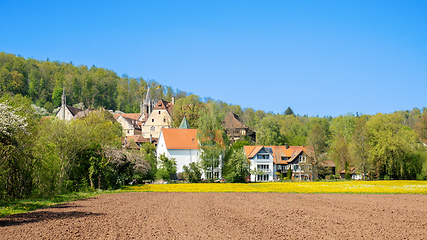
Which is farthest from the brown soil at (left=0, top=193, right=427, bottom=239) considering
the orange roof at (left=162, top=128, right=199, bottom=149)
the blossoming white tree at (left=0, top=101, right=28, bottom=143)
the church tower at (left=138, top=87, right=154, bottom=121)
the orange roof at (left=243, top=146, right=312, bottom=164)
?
the church tower at (left=138, top=87, right=154, bottom=121)

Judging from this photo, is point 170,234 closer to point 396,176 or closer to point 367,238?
point 367,238

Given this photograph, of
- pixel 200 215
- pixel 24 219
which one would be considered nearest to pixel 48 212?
pixel 24 219

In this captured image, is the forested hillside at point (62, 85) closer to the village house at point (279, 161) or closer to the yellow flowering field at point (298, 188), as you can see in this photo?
the village house at point (279, 161)

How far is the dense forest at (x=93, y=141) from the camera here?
2555 centimetres

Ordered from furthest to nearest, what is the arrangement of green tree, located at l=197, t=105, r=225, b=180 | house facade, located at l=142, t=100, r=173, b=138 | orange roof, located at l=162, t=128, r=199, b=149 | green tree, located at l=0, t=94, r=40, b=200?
house facade, located at l=142, t=100, r=173, b=138 → orange roof, located at l=162, t=128, r=199, b=149 → green tree, located at l=197, t=105, r=225, b=180 → green tree, located at l=0, t=94, r=40, b=200

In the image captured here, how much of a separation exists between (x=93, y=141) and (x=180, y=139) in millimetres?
28861

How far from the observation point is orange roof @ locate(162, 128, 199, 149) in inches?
2611

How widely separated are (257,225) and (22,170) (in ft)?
58.4

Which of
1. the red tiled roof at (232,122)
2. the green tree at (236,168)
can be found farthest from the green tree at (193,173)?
the red tiled roof at (232,122)

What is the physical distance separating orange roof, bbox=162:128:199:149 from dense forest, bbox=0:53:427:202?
3.22 m

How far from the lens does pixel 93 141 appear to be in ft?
131

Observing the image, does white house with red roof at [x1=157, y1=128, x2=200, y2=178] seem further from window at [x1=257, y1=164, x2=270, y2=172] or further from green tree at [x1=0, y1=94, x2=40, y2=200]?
green tree at [x1=0, y1=94, x2=40, y2=200]

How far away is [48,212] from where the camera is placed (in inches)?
774

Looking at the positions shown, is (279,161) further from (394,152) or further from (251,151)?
(394,152)
